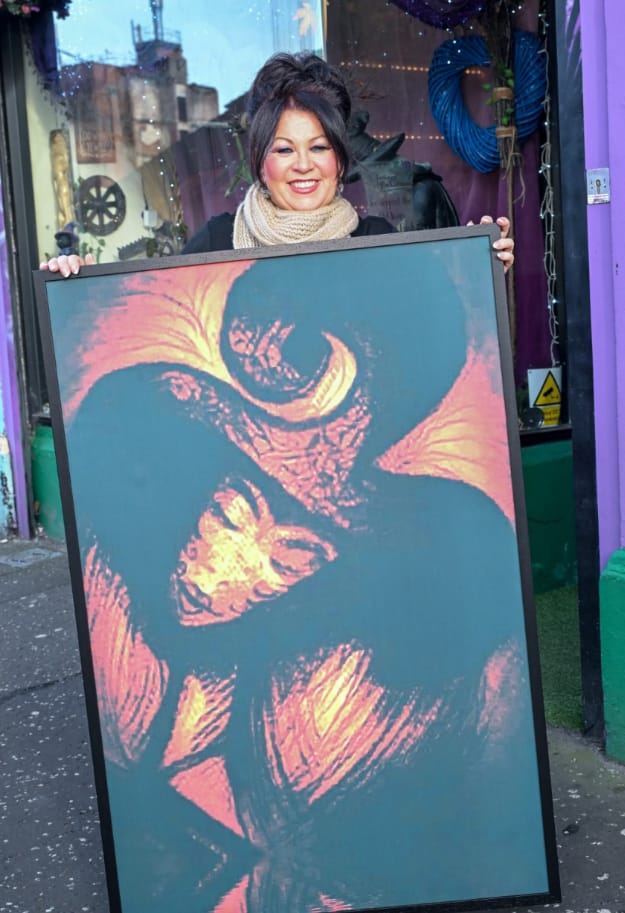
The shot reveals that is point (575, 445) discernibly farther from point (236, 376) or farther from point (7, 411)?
point (7, 411)

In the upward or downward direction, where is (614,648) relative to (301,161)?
downward

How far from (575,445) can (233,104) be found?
327cm

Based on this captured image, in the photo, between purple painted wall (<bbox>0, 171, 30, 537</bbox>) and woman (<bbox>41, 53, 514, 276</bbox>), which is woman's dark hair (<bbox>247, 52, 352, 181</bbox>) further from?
purple painted wall (<bbox>0, 171, 30, 537</bbox>)

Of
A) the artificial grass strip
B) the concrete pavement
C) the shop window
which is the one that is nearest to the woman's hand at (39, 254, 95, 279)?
the concrete pavement

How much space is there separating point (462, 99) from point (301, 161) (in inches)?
104

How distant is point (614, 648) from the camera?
3117 millimetres

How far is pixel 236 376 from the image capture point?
221 centimetres

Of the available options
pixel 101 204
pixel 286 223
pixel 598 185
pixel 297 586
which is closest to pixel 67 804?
pixel 297 586

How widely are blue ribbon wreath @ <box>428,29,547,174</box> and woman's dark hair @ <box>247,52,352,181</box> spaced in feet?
7.60

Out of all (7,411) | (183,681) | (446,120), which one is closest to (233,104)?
(446,120)

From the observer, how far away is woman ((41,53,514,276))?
270 centimetres

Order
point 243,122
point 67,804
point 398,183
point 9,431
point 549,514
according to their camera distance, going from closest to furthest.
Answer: point 67,804 < point 549,514 < point 398,183 < point 243,122 < point 9,431

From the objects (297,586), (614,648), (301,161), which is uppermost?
(301,161)

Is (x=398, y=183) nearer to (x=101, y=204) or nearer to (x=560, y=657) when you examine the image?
(x=101, y=204)
